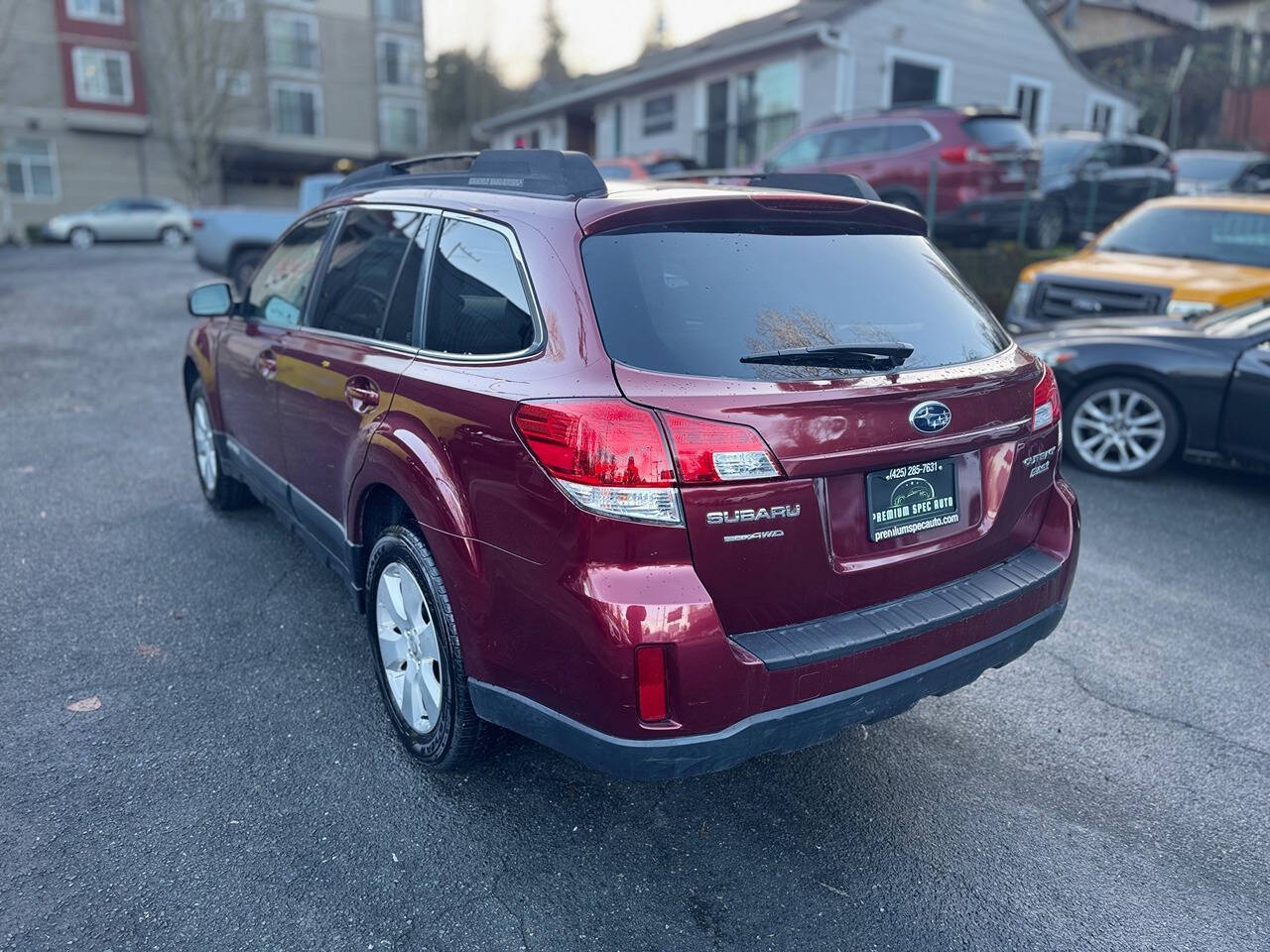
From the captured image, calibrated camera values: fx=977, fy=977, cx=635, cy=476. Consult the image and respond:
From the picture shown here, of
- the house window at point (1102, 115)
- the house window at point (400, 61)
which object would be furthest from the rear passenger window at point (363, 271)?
the house window at point (400, 61)

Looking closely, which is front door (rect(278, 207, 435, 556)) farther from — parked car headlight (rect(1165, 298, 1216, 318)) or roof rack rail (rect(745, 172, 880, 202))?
parked car headlight (rect(1165, 298, 1216, 318))

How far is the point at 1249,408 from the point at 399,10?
146 feet

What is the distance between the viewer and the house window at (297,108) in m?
40.2

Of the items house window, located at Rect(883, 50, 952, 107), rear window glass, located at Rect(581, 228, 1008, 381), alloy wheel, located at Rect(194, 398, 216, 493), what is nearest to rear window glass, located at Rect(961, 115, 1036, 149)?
house window, located at Rect(883, 50, 952, 107)

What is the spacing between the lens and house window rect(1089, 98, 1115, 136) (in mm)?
25031

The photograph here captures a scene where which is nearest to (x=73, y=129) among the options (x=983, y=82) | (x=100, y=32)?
(x=100, y=32)

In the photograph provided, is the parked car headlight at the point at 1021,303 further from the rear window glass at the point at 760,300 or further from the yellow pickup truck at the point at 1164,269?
the rear window glass at the point at 760,300

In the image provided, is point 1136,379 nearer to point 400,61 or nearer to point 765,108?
point 765,108

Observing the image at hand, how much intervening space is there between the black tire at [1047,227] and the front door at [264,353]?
37.6ft

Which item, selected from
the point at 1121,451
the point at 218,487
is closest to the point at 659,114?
the point at 1121,451

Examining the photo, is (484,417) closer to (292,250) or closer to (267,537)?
(292,250)

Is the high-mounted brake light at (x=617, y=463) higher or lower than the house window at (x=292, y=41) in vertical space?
lower

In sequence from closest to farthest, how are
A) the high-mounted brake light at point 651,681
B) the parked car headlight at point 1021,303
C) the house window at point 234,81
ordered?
the high-mounted brake light at point 651,681 < the parked car headlight at point 1021,303 < the house window at point 234,81

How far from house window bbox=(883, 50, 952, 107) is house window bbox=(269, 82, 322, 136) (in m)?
28.8
